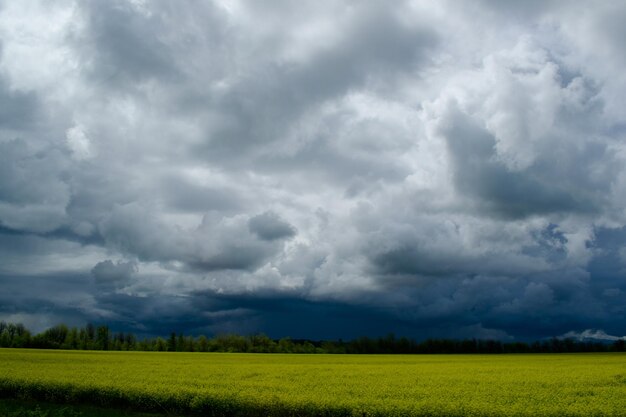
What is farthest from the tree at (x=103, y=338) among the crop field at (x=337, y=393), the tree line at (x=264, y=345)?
the crop field at (x=337, y=393)

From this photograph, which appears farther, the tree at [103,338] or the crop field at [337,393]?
the tree at [103,338]

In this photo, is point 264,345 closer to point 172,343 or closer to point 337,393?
point 172,343

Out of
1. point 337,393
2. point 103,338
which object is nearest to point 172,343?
point 103,338

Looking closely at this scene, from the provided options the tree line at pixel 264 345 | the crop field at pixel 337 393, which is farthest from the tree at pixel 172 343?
the crop field at pixel 337 393

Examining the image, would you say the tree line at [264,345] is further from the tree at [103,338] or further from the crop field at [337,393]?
the crop field at [337,393]

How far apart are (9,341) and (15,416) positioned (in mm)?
123416

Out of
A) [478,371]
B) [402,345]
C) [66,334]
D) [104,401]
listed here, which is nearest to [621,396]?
[478,371]

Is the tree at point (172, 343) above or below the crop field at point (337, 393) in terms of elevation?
below

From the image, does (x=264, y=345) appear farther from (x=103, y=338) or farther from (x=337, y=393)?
(x=337, y=393)

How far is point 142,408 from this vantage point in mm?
29312

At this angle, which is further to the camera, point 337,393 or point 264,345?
point 264,345

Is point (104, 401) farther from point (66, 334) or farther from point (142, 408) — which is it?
point (66, 334)

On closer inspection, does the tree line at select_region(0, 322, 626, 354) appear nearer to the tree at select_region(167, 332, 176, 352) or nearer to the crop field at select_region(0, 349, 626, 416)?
the tree at select_region(167, 332, 176, 352)

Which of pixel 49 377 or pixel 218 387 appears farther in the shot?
pixel 49 377
